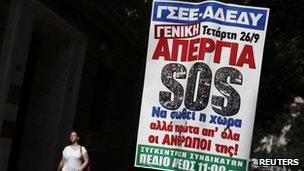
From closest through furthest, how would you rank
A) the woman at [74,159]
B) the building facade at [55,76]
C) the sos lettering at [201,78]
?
the sos lettering at [201,78] < the woman at [74,159] < the building facade at [55,76]

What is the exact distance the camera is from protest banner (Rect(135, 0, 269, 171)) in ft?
20.6

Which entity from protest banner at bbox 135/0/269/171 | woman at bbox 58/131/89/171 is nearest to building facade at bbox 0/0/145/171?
woman at bbox 58/131/89/171

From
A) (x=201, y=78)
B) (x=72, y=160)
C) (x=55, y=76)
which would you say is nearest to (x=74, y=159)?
(x=72, y=160)

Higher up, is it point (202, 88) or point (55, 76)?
point (55, 76)

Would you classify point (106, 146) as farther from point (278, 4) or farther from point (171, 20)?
A: point (171, 20)

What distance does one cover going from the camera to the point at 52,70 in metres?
13.7

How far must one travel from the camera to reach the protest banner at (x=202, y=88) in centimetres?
627

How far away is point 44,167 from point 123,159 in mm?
7245

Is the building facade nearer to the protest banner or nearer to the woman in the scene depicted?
the woman

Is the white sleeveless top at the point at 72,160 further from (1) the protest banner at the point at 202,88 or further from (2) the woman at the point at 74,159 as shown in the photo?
(1) the protest banner at the point at 202,88

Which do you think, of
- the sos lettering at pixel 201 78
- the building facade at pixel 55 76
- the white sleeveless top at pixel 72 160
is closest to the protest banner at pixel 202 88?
the sos lettering at pixel 201 78

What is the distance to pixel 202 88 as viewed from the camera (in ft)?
20.6

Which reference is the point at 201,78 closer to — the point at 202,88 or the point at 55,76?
the point at 202,88

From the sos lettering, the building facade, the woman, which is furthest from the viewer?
the building facade
